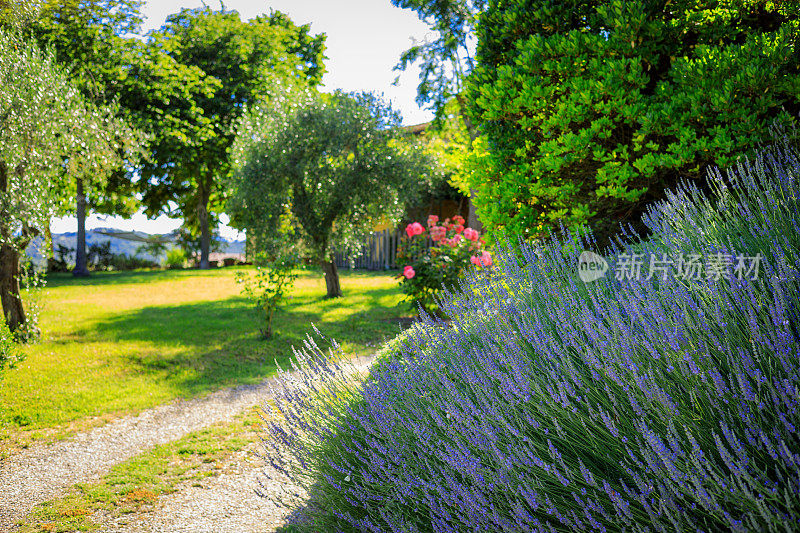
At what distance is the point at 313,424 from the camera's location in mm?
2996

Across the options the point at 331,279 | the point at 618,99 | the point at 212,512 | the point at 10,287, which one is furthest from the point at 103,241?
the point at 618,99

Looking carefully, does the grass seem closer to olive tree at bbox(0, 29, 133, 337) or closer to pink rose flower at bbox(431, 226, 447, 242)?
olive tree at bbox(0, 29, 133, 337)

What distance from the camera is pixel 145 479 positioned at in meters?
3.90

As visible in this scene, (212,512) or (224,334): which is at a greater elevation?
(224,334)

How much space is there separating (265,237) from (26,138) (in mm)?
4697

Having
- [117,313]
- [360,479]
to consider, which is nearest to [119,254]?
[117,313]

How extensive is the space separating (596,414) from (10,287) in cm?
900

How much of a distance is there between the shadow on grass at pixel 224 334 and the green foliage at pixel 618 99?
11.2 ft

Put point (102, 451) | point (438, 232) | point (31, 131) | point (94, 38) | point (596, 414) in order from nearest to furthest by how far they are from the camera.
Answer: point (596, 414) < point (102, 451) < point (31, 131) < point (438, 232) < point (94, 38)

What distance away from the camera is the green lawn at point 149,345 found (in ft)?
18.4

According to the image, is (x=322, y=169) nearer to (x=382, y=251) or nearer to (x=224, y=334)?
(x=224, y=334)

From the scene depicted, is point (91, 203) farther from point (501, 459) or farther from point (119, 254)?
point (501, 459)

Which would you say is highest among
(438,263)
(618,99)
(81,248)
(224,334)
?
(618,99)

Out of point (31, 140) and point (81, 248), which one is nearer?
point (31, 140)
